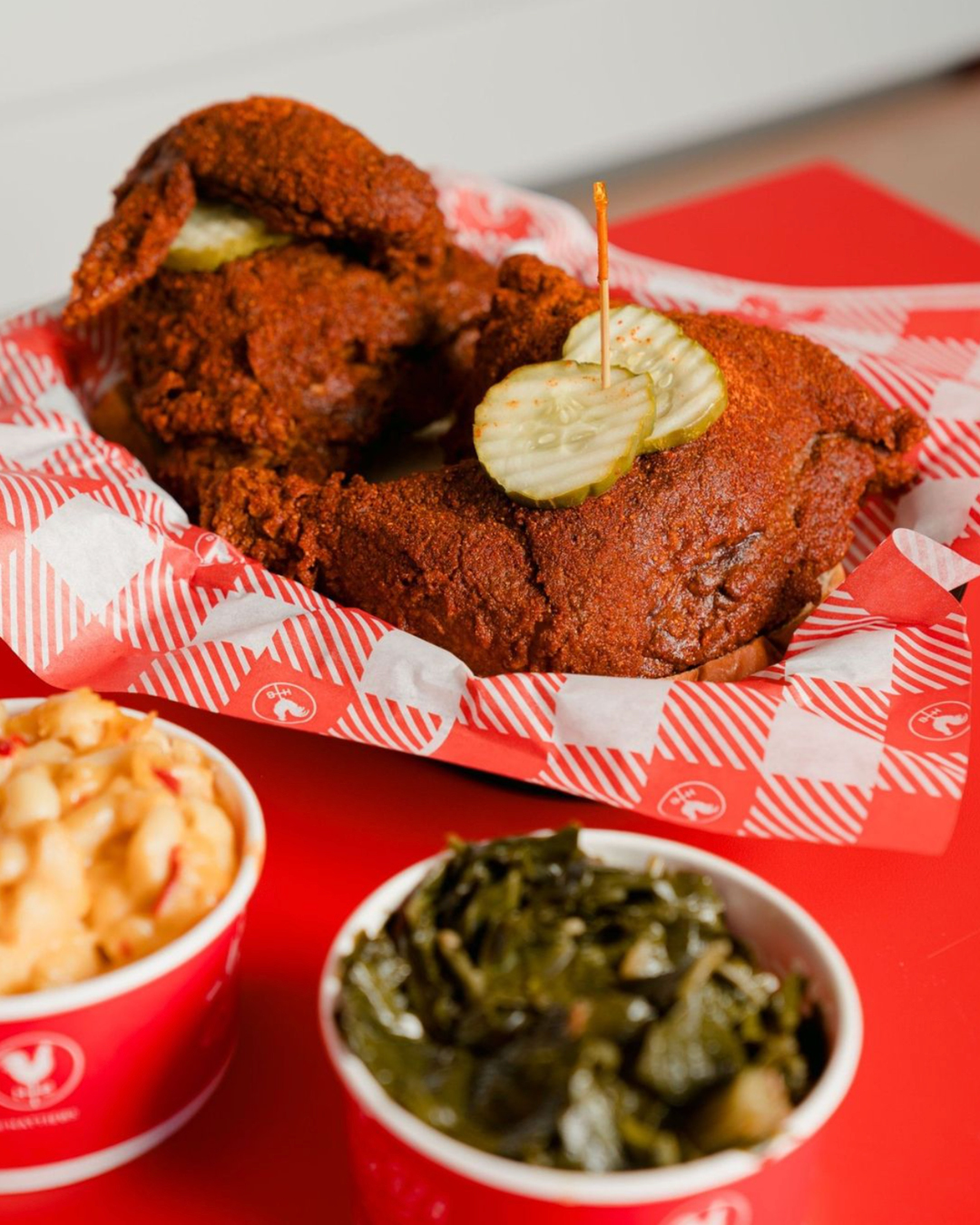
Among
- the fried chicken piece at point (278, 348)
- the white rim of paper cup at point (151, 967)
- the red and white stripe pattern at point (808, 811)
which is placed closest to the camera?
the white rim of paper cup at point (151, 967)

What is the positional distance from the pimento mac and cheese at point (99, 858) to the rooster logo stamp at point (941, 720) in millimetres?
717

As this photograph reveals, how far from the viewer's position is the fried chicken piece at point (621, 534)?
165 cm

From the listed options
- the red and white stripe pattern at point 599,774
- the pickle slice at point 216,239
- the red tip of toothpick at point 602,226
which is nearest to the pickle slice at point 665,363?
the red tip of toothpick at point 602,226

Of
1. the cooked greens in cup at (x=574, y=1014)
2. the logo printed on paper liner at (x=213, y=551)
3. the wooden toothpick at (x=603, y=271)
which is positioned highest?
the wooden toothpick at (x=603, y=271)

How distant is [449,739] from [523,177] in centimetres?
417

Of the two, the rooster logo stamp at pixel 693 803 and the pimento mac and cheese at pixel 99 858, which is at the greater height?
the pimento mac and cheese at pixel 99 858

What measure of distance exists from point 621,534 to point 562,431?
0.43 feet

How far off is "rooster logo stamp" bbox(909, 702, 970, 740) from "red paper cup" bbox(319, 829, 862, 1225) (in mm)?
434

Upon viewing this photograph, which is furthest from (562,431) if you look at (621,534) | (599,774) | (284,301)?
(284,301)

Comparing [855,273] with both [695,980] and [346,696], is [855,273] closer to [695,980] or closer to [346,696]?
[346,696]

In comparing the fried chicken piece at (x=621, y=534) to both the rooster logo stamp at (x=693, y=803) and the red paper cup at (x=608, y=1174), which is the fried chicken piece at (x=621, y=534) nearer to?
the rooster logo stamp at (x=693, y=803)

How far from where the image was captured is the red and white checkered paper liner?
1474 mm

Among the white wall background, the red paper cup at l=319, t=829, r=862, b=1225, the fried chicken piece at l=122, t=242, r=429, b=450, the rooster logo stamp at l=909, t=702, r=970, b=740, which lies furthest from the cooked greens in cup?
the white wall background

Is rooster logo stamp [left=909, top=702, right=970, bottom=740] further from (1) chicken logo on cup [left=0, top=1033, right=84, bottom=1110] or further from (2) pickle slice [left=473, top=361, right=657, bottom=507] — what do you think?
(1) chicken logo on cup [left=0, top=1033, right=84, bottom=1110]
